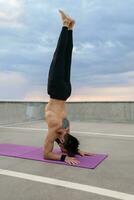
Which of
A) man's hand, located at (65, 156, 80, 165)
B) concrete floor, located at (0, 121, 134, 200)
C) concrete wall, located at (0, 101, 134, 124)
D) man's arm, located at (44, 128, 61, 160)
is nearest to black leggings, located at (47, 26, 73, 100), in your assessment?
man's arm, located at (44, 128, 61, 160)

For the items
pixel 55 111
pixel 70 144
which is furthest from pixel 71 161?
pixel 55 111

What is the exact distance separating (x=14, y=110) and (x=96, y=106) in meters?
3.19

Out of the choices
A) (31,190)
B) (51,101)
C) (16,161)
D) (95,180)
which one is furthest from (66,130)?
(31,190)

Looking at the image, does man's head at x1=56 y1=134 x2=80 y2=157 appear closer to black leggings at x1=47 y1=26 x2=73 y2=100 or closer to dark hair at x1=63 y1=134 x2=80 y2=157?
dark hair at x1=63 y1=134 x2=80 y2=157

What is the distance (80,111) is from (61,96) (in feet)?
24.4

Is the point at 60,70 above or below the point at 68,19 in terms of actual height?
below

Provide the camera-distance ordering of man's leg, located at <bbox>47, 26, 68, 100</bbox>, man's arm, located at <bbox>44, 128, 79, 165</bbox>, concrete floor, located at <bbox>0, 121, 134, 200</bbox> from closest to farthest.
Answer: concrete floor, located at <bbox>0, 121, 134, 200</bbox>, man's arm, located at <bbox>44, 128, 79, 165</bbox>, man's leg, located at <bbox>47, 26, 68, 100</bbox>

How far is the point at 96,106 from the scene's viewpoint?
39.3 feet

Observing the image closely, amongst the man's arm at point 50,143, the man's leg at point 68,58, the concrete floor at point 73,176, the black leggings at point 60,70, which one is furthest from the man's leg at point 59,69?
the concrete floor at point 73,176

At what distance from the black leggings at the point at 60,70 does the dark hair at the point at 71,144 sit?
73cm

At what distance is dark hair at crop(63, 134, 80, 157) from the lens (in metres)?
4.70

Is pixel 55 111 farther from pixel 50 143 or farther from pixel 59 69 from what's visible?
pixel 59 69

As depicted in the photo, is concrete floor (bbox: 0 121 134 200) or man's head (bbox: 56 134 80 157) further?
man's head (bbox: 56 134 80 157)

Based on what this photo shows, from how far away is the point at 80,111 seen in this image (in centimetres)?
1244
